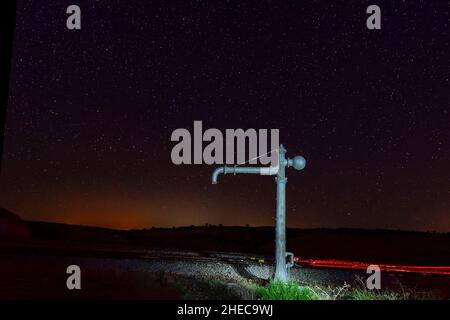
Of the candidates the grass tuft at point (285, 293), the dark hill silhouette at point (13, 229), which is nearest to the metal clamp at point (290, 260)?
the grass tuft at point (285, 293)

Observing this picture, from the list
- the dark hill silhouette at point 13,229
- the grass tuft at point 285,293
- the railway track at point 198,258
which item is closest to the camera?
the grass tuft at point 285,293

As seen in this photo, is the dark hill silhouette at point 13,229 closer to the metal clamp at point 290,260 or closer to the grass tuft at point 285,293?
the metal clamp at point 290,260

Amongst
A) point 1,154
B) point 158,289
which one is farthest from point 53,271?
point 1,154

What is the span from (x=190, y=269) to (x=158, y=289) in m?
5.09

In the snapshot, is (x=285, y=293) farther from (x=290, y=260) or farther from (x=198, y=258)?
(x=198, y=258)

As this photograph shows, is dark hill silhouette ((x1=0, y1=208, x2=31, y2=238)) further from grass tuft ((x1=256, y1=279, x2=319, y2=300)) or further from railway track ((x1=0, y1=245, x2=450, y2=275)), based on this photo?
grass tuft ((x1=256, y1=279, x2=319, y2=300))

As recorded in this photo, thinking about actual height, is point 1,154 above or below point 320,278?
above

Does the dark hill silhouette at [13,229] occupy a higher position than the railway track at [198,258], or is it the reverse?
the dark hill silhouette at [13,229]

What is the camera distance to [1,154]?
675 cm

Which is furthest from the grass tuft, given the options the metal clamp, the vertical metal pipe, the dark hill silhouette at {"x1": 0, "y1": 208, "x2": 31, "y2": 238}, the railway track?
the dark hill silhouette at {"x1": 0, "y1": 208, "x2": 31, "y2": 238}

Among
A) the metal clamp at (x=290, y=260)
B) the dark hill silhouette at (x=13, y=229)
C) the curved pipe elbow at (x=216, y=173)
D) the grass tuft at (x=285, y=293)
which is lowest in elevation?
the grass tuft at (x=285, y=293)
